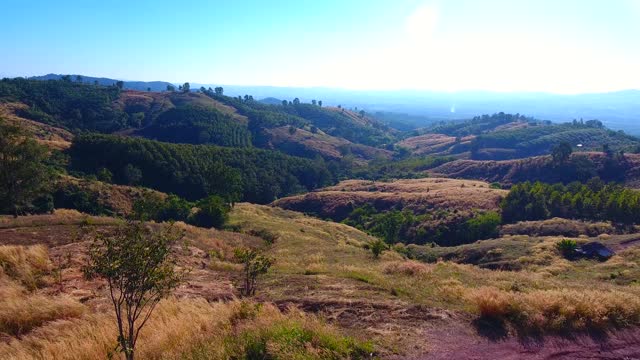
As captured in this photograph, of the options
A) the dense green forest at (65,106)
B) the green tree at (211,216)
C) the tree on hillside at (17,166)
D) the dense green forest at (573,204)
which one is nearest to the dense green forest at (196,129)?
the dense green forest at (65,106)

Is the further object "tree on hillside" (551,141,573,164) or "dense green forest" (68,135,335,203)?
"tree on hillside" (551,141,573,164)

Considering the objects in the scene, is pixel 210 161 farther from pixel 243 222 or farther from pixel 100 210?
pixel 243 222

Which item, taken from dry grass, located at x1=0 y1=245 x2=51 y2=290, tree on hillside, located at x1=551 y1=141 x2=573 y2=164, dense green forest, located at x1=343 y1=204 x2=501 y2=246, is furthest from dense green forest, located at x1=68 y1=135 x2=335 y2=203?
tree on hillside, located at x1=551 y1=141 x2=573 y2=164

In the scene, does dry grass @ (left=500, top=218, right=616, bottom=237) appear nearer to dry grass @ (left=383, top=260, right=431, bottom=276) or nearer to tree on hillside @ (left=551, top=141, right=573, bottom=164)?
dry grass @ (left=383, top=260, right=431, bottom=276)

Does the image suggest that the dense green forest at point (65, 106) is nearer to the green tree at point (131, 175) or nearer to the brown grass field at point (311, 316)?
the green tree at point (131, 175)

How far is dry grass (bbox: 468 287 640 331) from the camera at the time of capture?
38.2ft

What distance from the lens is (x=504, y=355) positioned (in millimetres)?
10227

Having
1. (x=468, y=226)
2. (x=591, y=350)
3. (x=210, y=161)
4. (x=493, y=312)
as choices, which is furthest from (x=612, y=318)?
(x=210, y=161)

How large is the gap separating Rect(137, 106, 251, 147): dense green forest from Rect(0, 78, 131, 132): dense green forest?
48.0 feet

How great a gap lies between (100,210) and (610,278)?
60.3m

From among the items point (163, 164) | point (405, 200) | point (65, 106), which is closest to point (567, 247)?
point (405, 200)

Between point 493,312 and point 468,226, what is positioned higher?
point 493,312

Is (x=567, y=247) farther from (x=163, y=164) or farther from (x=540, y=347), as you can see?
(x=163, y=164)

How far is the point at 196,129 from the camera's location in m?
175
